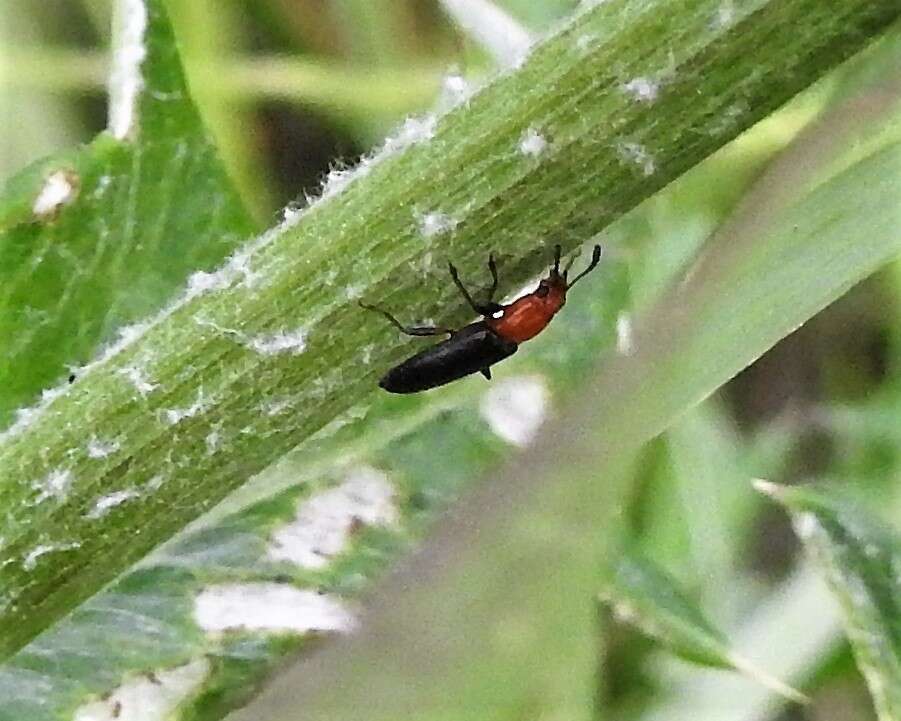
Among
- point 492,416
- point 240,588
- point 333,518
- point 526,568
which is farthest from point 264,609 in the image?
point 526,568

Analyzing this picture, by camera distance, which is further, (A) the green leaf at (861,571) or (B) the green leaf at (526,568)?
(A) the green leaf at (861,571)

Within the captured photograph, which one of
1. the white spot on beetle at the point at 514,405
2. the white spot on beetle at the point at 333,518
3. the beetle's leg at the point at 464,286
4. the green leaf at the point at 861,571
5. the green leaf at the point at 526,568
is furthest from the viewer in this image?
the white spot on beetle at the point at 514,405

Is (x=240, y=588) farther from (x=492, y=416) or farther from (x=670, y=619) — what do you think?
(x=670, y=619)

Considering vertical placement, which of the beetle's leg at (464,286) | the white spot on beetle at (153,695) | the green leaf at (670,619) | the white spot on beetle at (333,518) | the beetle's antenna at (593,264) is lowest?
the green leaf at (670,619)

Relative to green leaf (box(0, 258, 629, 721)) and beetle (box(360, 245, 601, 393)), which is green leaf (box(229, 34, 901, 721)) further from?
green leaf (box(0, 258, 629, 721))

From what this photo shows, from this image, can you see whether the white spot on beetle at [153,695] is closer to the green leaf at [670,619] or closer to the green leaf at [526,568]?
the green leaf at [670,619]

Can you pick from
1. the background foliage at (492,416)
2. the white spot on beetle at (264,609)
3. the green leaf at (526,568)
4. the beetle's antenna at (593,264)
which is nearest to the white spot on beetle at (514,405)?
the background foliage at (492,416)
